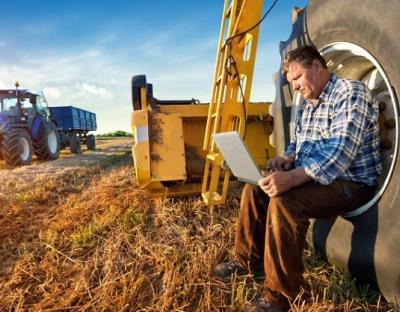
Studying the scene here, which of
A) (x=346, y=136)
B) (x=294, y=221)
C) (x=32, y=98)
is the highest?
(x=32, y=98)

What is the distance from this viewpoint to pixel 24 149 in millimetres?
9633

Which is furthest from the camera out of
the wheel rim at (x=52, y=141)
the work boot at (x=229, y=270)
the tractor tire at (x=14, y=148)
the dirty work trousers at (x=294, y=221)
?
the wheel rim at (x=52, y=141)

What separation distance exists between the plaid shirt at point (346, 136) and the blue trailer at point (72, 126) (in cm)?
1326

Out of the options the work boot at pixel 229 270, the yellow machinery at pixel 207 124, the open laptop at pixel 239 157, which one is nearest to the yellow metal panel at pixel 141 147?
the yellow machinery at pixel 207 124

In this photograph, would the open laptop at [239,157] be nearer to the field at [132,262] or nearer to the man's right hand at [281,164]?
the man's right hand at [281,164]

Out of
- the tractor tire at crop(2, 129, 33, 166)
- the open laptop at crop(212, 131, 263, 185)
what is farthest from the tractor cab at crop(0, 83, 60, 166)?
the open laptop at crop(212, 131, 263, 185)

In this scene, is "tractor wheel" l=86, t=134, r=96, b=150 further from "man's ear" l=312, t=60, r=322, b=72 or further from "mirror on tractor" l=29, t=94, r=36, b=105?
"man's ear" l=312, t=60, r=322, b=72

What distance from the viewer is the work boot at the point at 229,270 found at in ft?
7.36

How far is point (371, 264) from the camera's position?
1838 millimetres

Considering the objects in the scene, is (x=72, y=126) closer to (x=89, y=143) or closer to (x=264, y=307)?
(x=89, y=143)

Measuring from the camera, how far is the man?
1.83 metres

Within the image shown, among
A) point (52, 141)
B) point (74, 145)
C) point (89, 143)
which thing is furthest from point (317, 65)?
point (89, 143)

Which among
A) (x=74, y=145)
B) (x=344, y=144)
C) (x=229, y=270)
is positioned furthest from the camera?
(x=74, y=145)

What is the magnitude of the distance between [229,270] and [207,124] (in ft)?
5.35
